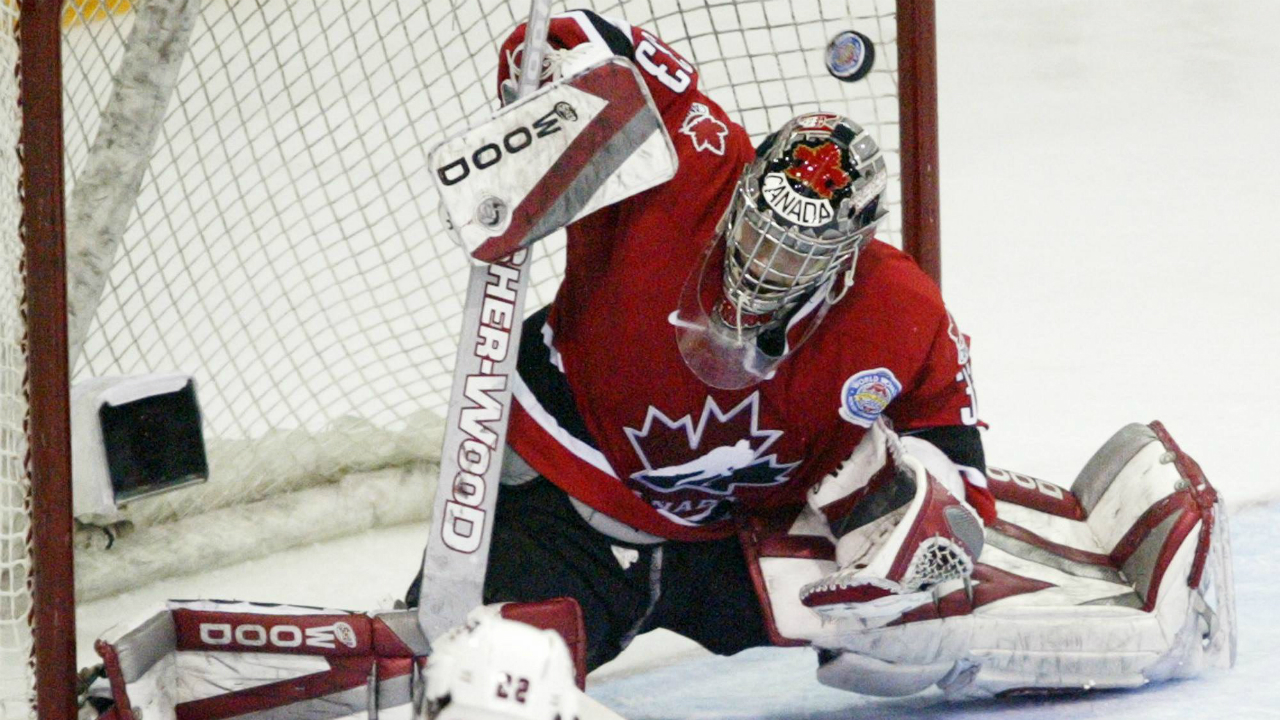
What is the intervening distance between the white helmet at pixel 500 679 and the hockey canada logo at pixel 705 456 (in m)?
0.84

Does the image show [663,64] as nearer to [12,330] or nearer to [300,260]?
[12,330]

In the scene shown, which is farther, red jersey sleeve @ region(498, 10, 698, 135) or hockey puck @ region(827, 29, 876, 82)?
hockey puck @ region(827, 29, 876, 82)

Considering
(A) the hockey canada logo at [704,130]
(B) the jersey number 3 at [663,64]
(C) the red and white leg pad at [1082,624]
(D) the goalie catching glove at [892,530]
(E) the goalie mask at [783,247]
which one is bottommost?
(C) the red and white leg pad at [1082,624]

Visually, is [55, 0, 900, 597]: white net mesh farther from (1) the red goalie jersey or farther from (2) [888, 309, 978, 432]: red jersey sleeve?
(2) [888, 309, 978, 432]: red jersey sleeve

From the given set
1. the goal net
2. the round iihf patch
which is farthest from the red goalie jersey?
the goal net

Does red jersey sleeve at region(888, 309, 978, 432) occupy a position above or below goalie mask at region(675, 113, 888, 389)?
below

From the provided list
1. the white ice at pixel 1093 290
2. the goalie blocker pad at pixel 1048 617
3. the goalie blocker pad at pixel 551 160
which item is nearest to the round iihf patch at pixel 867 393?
the goalie blocker pad at pixel 1048 617

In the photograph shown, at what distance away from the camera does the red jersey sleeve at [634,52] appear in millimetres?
1990

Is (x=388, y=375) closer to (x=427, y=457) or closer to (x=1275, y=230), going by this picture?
(x=427, y=457)

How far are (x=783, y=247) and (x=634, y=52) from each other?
0.38m

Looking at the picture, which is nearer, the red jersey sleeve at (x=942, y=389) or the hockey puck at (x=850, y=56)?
the red jersey sleeve at (x=942, y=389)

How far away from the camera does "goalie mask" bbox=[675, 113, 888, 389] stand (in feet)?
5.86

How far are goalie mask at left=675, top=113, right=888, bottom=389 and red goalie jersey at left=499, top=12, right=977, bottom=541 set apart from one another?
45mm

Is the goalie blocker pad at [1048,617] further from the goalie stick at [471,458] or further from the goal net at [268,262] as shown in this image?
the goal net at [268,262]
